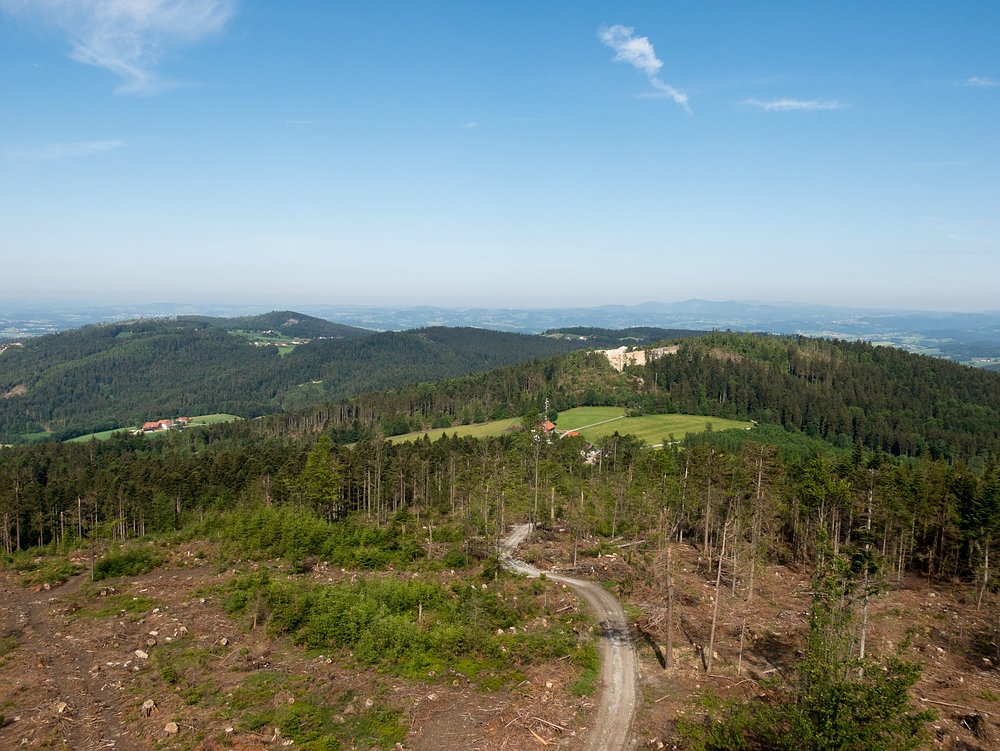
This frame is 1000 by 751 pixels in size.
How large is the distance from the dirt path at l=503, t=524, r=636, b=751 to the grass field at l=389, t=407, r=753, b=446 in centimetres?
7464

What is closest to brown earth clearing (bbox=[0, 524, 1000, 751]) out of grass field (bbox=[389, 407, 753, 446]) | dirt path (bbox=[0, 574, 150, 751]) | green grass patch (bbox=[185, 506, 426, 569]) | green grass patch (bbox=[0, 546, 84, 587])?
dirt path (bbox=[0, 574, 150, 751])

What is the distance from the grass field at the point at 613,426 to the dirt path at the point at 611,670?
74642 mm

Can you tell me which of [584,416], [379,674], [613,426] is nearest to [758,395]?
[613,426]

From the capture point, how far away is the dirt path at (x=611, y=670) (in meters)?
22.3

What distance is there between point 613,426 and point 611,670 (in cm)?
10195

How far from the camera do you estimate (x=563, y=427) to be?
12988 cm

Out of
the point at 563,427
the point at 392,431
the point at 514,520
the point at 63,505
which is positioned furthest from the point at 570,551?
the point at 392,431

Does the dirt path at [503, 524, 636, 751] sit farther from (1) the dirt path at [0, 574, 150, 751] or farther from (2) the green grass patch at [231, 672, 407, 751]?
(1) the dirt path at [0, 574, 150, 751]

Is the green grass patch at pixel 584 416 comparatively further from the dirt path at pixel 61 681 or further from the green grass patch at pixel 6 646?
the green grass patch at pixel 6 646

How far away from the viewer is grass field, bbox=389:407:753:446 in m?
120

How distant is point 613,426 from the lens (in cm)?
12756

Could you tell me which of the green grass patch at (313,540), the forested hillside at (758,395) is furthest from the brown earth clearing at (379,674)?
the forested hillside at (758,395)

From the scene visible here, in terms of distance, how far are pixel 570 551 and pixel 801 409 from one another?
113712mm

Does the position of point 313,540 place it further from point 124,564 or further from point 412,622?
point 412,622
